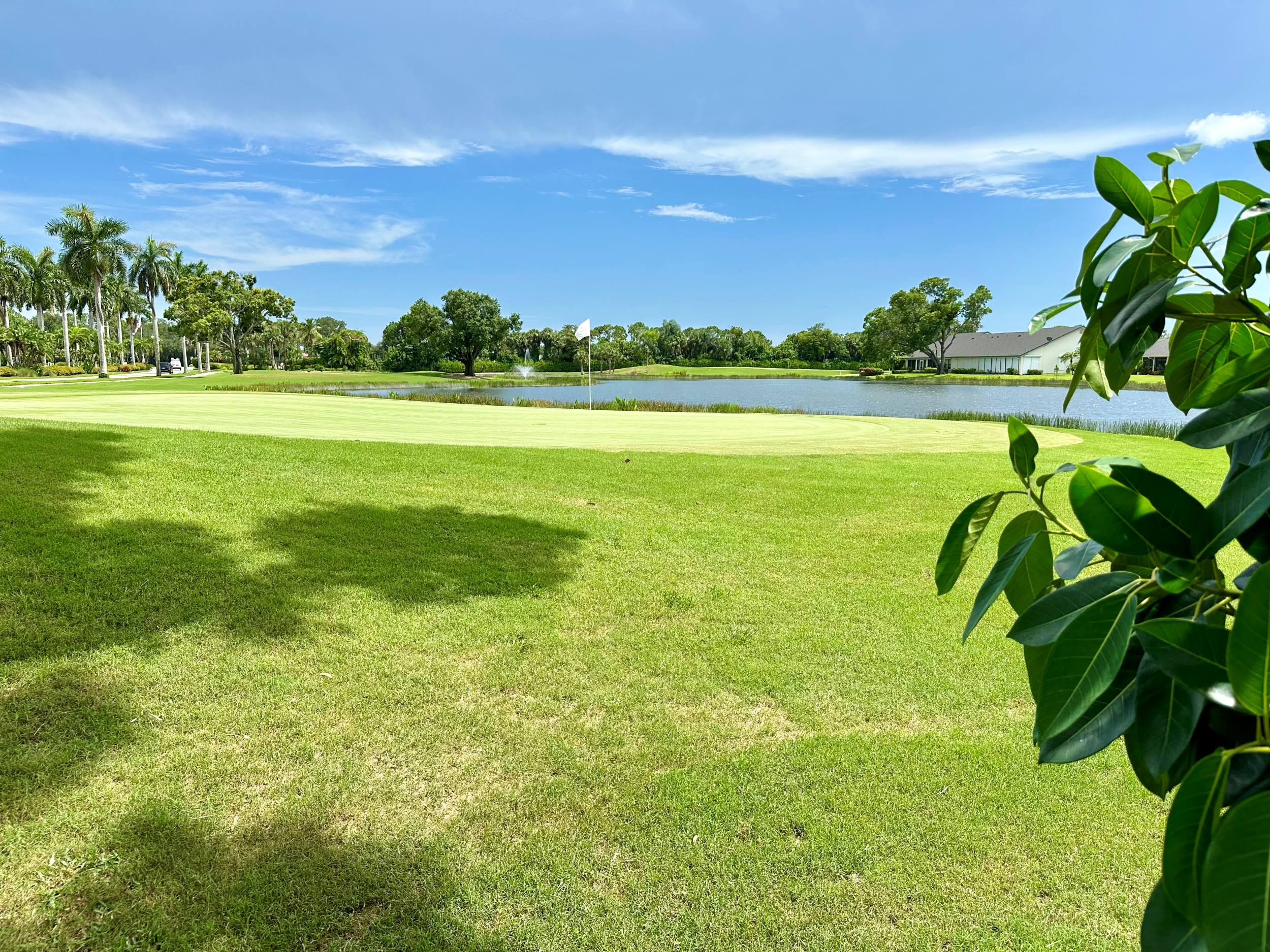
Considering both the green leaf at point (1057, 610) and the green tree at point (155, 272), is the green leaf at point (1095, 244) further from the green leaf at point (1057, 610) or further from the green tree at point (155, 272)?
the green tree at point (155, 272)

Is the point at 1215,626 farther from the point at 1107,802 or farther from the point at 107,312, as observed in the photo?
the point at 107,312

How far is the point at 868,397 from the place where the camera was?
39844 millimetres

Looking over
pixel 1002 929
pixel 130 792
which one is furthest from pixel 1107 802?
pixel 130 792

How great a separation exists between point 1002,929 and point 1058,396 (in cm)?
4275

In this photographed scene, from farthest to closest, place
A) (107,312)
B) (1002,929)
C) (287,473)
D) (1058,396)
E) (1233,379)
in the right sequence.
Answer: (107,312) < (1058,396) < (287,473) < (1002,929) < (1233,379)

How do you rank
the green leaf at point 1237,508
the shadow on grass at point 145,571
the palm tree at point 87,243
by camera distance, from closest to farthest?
the green leaf at point 1237,508
the shadow on grass at point 145,571
the palm tree at point 87,243

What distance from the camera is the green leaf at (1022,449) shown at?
2.88 ft

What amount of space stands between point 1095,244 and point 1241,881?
2.45 ft

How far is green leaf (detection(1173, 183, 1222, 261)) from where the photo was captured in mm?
750

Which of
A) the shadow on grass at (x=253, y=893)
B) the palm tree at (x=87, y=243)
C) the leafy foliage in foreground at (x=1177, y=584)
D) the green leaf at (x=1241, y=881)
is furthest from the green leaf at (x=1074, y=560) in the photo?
the palm tree at (x=87, y=243)

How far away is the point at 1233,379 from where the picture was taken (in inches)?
29.3

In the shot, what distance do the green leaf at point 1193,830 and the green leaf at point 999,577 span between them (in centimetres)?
21

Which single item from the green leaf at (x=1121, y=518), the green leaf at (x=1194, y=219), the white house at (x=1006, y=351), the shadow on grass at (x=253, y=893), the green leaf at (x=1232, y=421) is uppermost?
the white house at (x=1006, y=351)

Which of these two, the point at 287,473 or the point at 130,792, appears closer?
the point at 130,792
